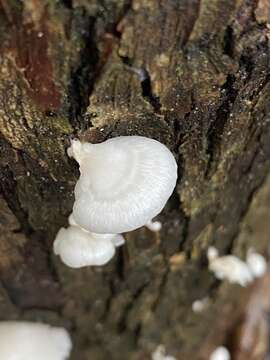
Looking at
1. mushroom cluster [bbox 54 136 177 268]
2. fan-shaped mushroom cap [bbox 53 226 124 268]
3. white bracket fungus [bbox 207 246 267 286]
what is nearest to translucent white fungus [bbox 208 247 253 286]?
white bracket fungus [bbox 207 246 267 286]

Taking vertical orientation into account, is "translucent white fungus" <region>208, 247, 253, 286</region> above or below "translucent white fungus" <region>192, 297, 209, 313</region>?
above

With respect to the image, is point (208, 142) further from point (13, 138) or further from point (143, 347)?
point (143, 347)

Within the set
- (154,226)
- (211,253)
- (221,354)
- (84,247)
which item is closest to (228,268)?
(211,253)

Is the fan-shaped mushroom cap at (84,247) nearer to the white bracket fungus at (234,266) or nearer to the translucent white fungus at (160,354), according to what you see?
the white bracket fungus at (234,266)

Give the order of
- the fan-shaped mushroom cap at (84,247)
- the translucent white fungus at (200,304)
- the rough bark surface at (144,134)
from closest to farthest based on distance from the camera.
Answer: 1. the rough bark surface at (144,134)
2. the fan-shaped mushroom cap at (84,247)
3. the translucent white fungus at (200,304)

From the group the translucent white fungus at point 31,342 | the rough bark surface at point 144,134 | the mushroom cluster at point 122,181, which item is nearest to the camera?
the rough bark surface at point 144,134

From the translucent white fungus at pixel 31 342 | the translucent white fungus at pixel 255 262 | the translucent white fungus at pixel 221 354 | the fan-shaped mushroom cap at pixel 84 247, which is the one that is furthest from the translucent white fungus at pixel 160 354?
the fan-shaped mushroom cap at pixel 84 247

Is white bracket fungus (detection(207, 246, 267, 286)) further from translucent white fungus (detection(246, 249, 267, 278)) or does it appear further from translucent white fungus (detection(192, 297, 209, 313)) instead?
translucent white fungus (detection(192, 297, 209, 313))

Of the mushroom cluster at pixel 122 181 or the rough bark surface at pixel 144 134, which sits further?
the mushroom cluster at pixel 122 181
